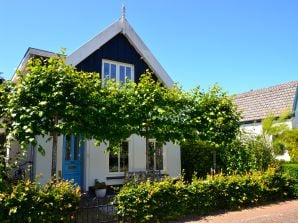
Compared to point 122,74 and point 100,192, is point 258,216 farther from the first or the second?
point 122,74

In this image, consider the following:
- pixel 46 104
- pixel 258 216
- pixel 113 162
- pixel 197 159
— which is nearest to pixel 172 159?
pixel 197 159

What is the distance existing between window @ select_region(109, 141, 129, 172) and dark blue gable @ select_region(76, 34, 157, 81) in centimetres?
364

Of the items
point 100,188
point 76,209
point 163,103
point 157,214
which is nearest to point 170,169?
point 100,188

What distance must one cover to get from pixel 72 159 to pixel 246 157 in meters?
8.23

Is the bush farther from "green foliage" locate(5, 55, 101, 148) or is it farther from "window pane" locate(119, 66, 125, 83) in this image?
"green foliage" locate(5, 55, 101, 148)

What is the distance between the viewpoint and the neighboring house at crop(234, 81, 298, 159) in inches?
792

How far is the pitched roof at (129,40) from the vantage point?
14562 mm

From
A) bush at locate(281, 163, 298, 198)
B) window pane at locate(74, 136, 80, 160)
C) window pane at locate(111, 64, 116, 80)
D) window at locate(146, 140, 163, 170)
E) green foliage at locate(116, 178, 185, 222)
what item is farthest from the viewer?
window at locate(146, 140, 163, 170)

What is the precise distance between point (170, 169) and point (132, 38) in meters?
7.15

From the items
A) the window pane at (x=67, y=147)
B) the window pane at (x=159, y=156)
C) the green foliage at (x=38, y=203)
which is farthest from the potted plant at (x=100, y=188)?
the green foliage at (x=38, y=203)

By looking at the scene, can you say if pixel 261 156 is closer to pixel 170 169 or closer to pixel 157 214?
pixel 170 169

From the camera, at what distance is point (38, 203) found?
7.49 meters

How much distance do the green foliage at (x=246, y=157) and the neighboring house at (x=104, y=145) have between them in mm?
3038

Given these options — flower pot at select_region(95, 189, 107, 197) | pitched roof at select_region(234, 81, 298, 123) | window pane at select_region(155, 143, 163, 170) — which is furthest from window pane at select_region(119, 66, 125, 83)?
pitched roof at select_region(234, 81, 298, 123)
